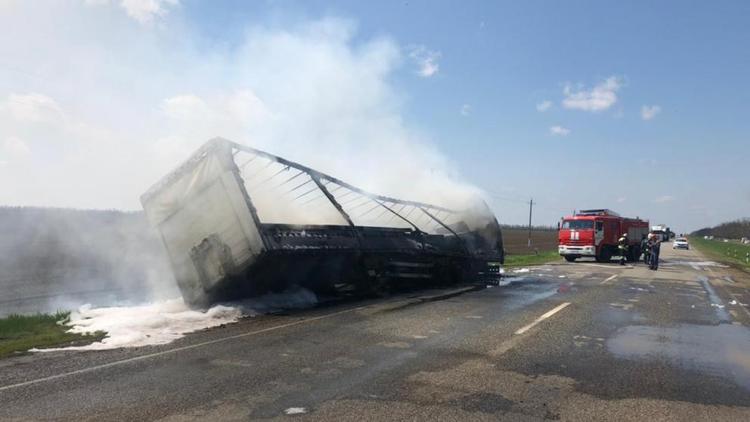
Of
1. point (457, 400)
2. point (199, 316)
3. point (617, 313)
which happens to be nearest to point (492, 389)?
point (457, 400)

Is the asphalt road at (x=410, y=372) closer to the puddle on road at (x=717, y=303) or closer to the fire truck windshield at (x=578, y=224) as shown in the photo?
the puddle on road at (x=717, y=303)

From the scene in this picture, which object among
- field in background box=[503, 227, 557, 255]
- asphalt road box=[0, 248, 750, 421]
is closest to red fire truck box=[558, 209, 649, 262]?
field in background box=[503, 227, 557, 255]

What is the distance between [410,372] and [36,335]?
580 cm

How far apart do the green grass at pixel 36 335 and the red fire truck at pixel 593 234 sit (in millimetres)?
25417

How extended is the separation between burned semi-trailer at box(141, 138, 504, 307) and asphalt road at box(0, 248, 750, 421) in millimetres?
1400

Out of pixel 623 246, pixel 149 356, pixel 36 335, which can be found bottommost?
pixel 623 246

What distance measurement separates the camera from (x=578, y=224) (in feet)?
96.9

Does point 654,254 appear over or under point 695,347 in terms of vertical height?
under

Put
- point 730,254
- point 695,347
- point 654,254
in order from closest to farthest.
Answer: point 695,347
point 654,254
point 730,254

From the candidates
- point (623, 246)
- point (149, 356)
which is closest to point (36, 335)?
point (149, 356)

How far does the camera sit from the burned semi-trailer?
397 inches

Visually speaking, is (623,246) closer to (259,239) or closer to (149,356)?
(259,239)

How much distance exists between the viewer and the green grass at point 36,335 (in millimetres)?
7152

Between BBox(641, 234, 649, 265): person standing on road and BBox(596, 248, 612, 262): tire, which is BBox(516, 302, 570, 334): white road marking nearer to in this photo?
BBox(596, 248, 612, 262): tire
